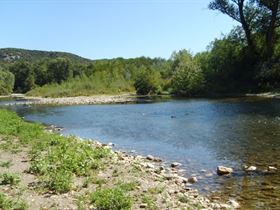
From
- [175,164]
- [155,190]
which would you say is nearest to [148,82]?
[175,164]

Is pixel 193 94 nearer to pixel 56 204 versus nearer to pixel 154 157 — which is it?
pixel 154 157

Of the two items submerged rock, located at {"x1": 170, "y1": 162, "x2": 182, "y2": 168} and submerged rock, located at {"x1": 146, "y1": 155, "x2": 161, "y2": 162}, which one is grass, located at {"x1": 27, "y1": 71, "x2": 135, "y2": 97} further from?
submerged rock, located at {"x1": 170, "y1": 162, "x2": 182, "y2": 168}

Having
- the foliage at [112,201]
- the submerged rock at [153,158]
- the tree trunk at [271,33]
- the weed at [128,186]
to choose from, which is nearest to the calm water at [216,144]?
the submerged rock at [153,158]

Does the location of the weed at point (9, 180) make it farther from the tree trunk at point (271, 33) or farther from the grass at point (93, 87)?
the grass at point (93, 87)

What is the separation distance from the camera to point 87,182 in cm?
1281

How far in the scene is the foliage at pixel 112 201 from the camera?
411 inches

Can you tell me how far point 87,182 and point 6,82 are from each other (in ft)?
584

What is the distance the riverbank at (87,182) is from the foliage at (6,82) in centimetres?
16399

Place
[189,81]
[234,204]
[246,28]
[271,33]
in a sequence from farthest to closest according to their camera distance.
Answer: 1. [189,81]
2. [246,28]
3. [271,33]
4. [234,204]

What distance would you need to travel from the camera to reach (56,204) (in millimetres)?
10875

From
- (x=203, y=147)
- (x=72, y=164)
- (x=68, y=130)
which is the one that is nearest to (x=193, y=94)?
(x=68, y=130)

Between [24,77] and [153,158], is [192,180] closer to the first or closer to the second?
[153,158]

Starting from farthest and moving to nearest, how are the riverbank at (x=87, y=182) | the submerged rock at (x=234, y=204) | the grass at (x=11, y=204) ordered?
the submerged rock at (x=234, y=204) → the riverbank at (x=87, y=182) → the grass at (x=11, y=204)

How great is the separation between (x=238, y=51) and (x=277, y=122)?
4462 centimetres
